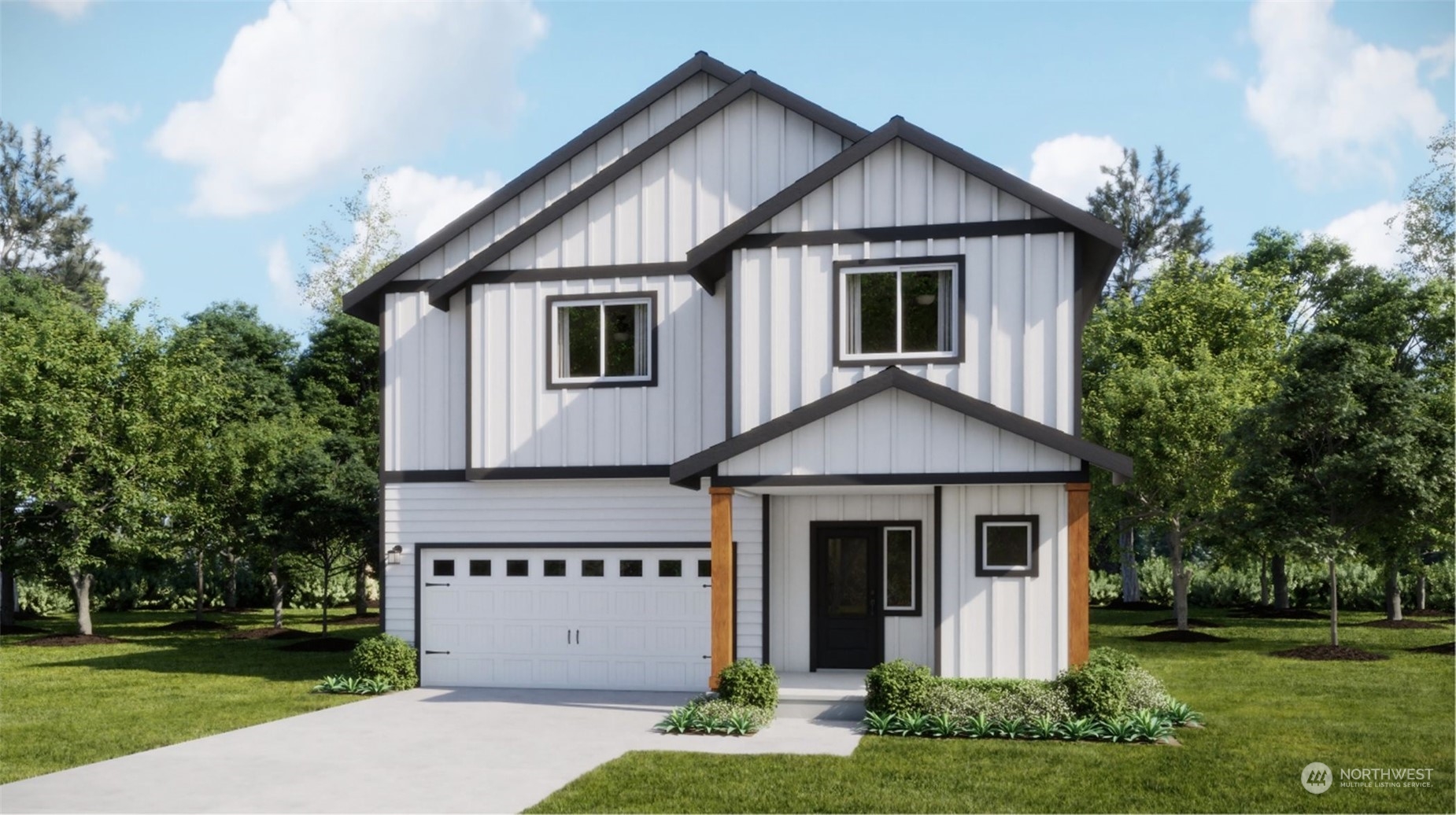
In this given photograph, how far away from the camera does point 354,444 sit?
3048 centimetres

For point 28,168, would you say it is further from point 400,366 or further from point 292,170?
point 400,366

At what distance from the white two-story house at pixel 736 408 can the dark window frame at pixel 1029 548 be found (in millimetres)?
37

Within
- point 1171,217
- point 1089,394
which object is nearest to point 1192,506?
point 1089,394

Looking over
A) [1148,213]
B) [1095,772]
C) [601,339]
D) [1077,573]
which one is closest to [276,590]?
[601,339]

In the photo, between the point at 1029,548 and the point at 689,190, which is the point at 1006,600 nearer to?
the point at 1029,548

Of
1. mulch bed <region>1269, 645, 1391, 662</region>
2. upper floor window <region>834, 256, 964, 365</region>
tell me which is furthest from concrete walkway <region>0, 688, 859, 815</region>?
mulch bed <region>1269, 645, 1391, 662</region>

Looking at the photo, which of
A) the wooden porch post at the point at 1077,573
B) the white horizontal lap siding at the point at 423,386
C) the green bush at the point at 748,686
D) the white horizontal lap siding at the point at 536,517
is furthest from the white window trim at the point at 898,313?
the white horizontal lap siding at the point at 423,386

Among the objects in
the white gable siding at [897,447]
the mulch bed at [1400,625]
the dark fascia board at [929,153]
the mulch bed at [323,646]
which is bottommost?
the mulch bed at [1400,625]

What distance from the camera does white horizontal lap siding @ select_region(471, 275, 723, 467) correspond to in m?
19.0

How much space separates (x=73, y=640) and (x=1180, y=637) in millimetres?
24826

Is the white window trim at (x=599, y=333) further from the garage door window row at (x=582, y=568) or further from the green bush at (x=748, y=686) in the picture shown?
the green bush at (x=748, y=686)

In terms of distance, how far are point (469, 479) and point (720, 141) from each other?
649 cm

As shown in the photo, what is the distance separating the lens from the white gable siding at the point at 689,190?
19.4 m

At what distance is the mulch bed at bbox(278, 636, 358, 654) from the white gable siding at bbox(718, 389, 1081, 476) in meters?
13.8
